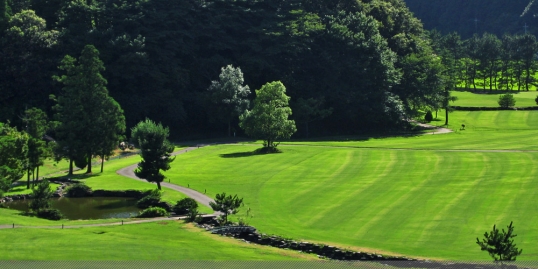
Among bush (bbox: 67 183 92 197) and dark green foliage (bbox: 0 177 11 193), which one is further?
bush (bbox: 67 183 92 197)

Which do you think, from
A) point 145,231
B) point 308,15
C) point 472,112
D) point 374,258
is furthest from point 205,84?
point 374,258

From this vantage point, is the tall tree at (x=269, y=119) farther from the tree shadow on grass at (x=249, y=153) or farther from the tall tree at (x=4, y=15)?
the tall tree at (x=4, y=15)

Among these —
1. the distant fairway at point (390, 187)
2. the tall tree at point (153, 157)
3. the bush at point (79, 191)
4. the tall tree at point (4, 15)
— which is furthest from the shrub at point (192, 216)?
the tall tree at point (4, 15)

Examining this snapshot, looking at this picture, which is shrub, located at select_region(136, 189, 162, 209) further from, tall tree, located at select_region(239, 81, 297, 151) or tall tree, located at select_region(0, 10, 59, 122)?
tall tree, located at select_region(0, 10, 59, 122)

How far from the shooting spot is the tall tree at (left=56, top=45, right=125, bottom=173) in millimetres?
102312

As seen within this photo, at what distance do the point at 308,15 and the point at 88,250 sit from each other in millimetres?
105523

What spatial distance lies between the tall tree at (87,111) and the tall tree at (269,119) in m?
23.1

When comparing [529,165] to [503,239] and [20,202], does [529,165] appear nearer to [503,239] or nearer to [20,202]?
[503,239]

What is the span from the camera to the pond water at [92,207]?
78.4m

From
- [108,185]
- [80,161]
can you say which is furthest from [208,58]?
[108,185]

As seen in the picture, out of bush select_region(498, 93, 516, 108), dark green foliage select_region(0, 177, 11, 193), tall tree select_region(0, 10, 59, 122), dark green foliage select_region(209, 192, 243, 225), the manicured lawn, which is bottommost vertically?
dark green foliage select_region(209, 192, 243, 225)

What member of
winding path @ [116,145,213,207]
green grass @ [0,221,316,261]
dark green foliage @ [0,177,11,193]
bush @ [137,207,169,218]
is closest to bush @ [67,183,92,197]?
winding path @ [116,145,213,207]

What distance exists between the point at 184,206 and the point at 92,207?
1161 centimetres

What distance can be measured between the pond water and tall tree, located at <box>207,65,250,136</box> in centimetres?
5097
